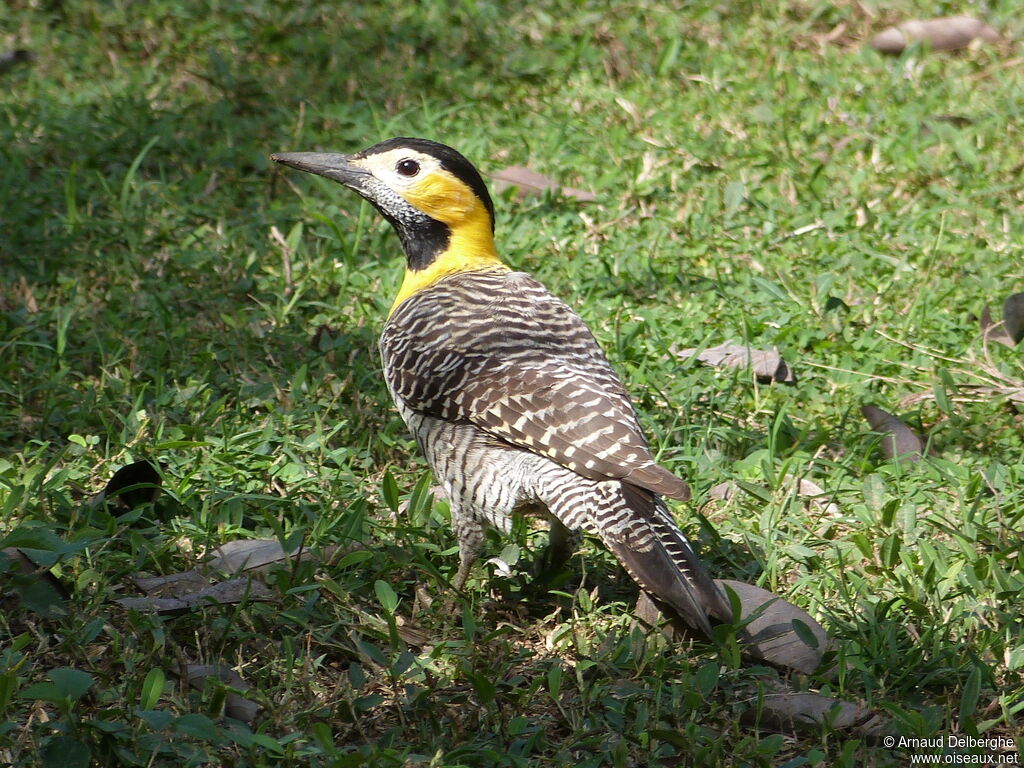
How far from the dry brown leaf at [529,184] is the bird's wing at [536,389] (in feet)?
7.51

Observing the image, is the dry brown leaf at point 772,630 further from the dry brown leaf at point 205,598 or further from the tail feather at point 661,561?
the dry brown leaf at point 205,598

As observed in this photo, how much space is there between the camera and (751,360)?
607 centimetres

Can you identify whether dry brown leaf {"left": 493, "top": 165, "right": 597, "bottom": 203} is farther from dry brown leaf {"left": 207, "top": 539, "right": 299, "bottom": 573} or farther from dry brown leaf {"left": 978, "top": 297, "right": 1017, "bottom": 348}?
dry brown leaf {"left": 207, "top": 539, "right": 299, "bottom": 573}

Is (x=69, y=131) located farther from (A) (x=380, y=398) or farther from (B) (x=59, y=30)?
(A) (x=380, y=398)

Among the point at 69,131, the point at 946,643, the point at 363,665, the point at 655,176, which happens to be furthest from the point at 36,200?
the point at 946,643

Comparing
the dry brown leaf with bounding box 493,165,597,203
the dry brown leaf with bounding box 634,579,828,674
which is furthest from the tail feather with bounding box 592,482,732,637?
the dry brown leaf with bounding box 493,165,597,203

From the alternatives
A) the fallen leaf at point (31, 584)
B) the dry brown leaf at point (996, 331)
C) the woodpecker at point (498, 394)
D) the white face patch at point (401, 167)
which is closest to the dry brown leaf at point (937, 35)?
the dry brown leaf at point (996, 331)

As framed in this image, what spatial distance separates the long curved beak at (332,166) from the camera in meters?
5.69

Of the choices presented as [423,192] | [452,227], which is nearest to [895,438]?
[452,227]

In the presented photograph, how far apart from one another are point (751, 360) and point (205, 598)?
9.48 feet

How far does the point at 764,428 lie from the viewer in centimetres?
581

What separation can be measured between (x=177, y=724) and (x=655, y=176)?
4952 mm

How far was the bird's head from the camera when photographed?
5.57 meters
